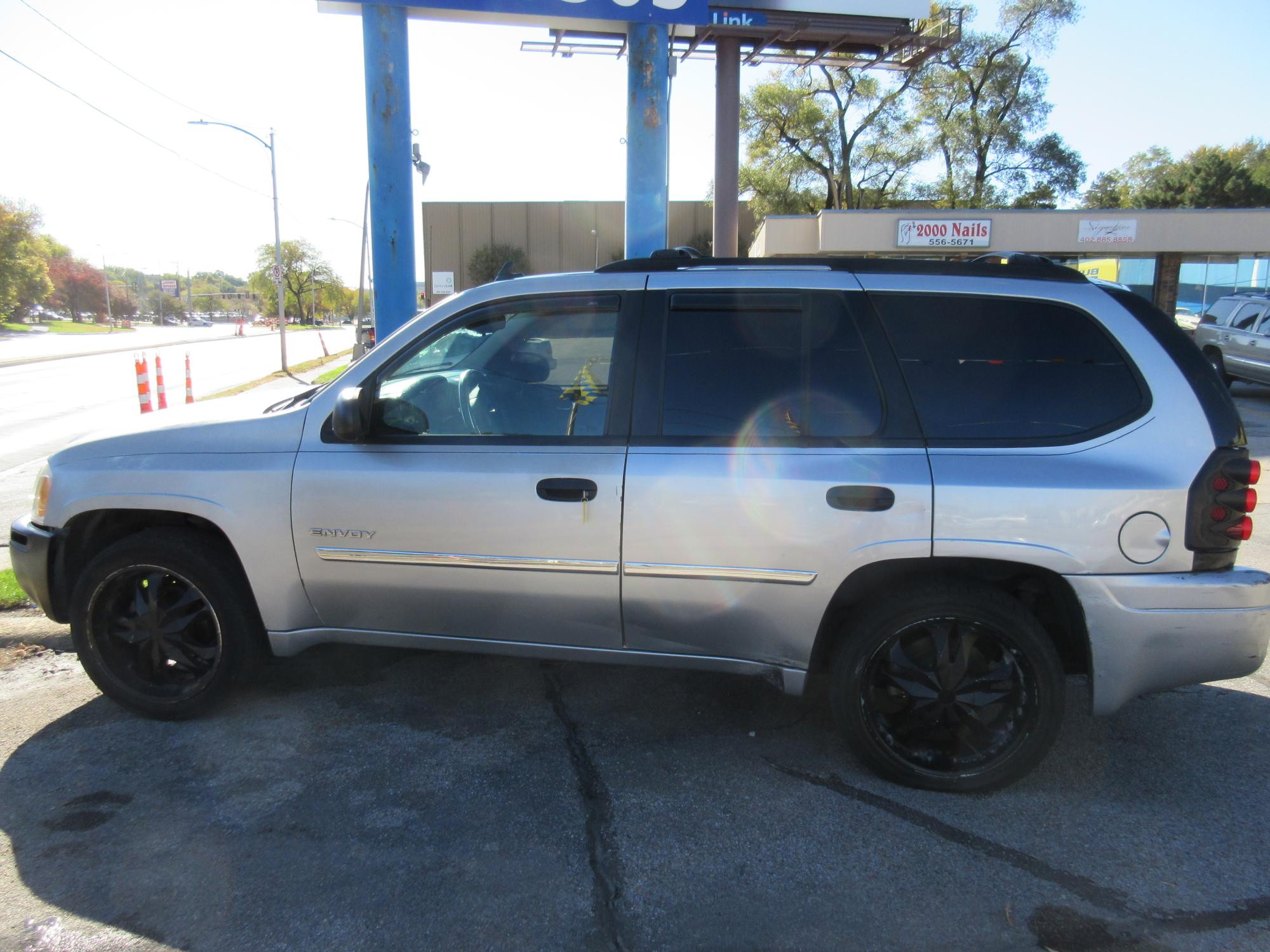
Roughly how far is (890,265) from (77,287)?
12803cm

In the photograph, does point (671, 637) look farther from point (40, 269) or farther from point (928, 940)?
point (40, 269)

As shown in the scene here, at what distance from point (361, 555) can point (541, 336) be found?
1.15 metres

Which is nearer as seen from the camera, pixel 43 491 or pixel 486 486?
pixel 486 486

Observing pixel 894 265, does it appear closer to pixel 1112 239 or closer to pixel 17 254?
pixel 1112 239

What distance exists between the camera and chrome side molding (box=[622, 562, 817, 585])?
3.16m

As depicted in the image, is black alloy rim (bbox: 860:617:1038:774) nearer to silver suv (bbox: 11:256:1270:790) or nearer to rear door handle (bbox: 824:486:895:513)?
silver suv (bbox: 11:256:1270:790)

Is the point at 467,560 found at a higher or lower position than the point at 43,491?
lower

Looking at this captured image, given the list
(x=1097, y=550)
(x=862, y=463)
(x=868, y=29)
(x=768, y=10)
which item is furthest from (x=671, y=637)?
(x=868, y=29)

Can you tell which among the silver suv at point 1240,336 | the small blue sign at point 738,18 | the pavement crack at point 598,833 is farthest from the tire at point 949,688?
the small blue sign at point 738,18

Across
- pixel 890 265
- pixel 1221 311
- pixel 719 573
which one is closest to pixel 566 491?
pixel 719 573

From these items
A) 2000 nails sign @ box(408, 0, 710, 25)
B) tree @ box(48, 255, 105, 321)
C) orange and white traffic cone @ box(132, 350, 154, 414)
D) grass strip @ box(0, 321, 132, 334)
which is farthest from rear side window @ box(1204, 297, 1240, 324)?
tree @ box(48, 255, 105, 321)

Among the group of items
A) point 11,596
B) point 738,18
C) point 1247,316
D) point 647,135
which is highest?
point 738,18

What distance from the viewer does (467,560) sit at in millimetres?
3412

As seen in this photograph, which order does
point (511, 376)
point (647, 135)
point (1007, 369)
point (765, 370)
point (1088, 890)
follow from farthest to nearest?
point (647, 135), point (511, 376), point (765, 370), point (1007, 369), point (1088, 890)
